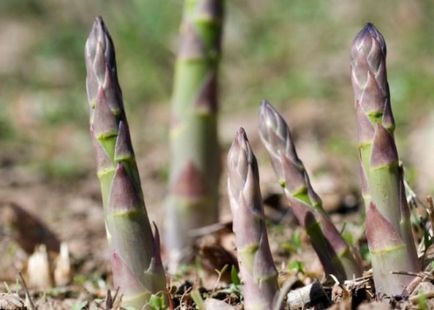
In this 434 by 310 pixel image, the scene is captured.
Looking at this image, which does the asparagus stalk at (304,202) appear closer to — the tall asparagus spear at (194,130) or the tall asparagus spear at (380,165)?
the tall asparagus spear at (380,165)

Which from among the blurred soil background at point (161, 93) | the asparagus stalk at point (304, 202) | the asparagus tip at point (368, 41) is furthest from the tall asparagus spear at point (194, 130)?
the asparagus tip at point (368, 41)

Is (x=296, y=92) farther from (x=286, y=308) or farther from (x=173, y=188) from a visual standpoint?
(x=286, y=308)

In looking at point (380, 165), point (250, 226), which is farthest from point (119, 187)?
point (380, 165)

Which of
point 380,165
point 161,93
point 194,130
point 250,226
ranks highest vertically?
point 161,93

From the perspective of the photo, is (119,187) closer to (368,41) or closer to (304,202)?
(304,202)

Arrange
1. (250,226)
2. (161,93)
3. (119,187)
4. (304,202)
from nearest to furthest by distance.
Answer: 1. (250,226)
2. (119,187)
3. (304,202)
4. (161,93)

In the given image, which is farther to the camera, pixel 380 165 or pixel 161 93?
pixel 161 93

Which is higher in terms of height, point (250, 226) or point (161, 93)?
point (161, 93)
